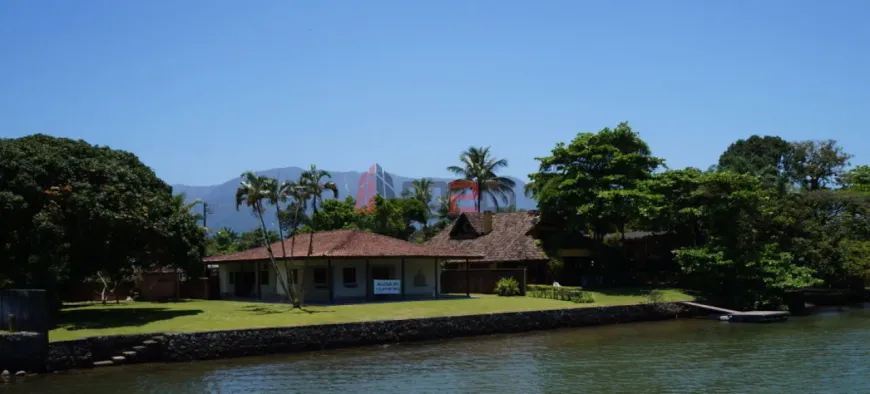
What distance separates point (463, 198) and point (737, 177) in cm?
3508

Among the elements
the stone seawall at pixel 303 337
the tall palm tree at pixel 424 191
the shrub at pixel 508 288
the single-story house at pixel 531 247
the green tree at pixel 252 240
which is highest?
the tall palm tree at pixel 424 191

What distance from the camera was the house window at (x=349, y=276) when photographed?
122ft

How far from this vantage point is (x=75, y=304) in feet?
119

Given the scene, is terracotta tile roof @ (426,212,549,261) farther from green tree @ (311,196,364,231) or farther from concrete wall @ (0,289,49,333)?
concrete wall @ (0,289,49,333)

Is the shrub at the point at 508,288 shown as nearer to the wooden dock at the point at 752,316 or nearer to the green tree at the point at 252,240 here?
the wooden dock at the point at 752,316

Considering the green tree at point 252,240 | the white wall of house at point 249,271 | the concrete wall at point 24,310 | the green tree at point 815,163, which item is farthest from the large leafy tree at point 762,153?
the concrete wall at point 24,310

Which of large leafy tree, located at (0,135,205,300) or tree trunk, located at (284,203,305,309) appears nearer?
large leafy tree, located at (0,135,205,300)

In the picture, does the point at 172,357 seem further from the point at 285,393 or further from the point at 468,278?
the point at 468,278

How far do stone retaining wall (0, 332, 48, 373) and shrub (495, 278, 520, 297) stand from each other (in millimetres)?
23922

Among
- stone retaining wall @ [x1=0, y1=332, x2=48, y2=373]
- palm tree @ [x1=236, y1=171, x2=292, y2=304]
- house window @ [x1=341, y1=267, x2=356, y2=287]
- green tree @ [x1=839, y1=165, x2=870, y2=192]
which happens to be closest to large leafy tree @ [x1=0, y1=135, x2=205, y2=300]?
palm tree @ [x1=236, y1=171, x2=292, y2=304]

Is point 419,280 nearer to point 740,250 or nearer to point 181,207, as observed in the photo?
point 181,207

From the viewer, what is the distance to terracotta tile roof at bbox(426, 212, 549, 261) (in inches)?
1780

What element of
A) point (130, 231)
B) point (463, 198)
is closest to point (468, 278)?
point (130, 231)

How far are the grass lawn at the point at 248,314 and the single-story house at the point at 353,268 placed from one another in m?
2.62
